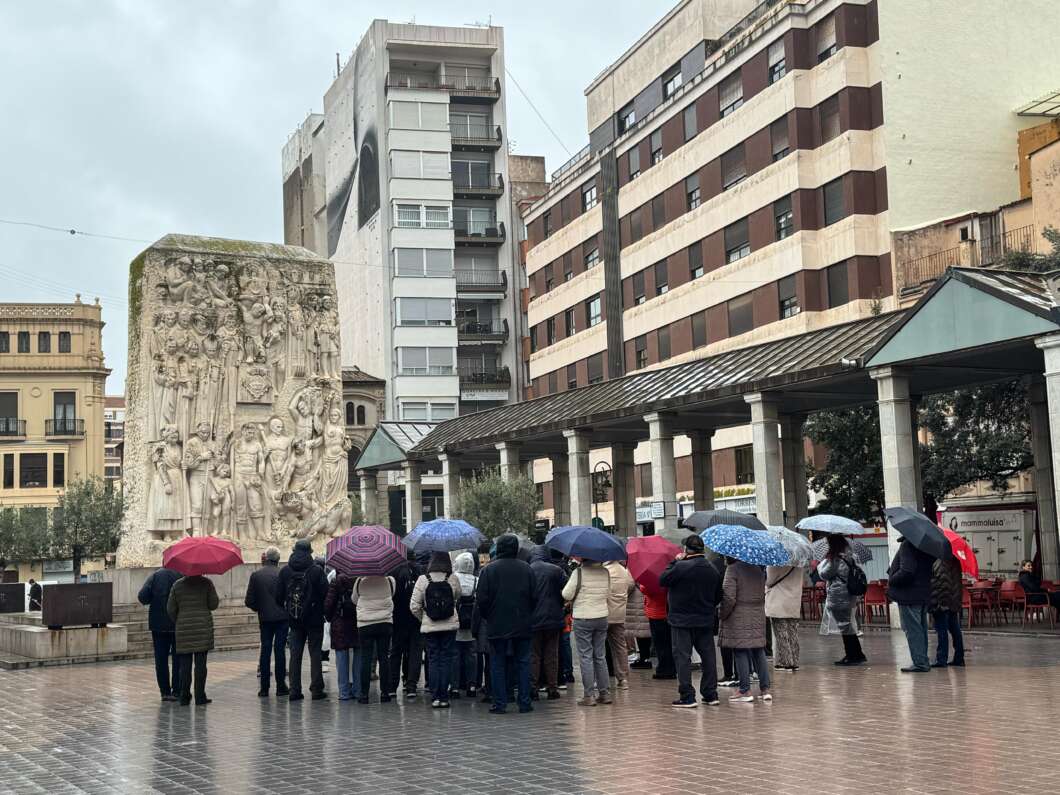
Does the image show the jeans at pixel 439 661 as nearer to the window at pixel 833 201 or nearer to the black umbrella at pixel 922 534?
the black umbrella at pixel 922 534

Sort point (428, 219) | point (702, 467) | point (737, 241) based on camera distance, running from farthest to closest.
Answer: point (428, 219) → point (737, 241) → point (702, 467)

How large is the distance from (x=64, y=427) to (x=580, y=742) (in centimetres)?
6690

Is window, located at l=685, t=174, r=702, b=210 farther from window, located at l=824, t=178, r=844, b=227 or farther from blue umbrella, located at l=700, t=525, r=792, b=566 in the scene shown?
blue umbrella, located at l=700, t=525, r=792, b=566

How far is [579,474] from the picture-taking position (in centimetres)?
3772

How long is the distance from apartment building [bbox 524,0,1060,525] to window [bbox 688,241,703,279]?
52mm

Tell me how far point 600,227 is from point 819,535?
123 ft

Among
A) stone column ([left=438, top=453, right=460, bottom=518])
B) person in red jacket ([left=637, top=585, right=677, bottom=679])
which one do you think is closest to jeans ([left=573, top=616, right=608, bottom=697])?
person in red jacket ([left=637, top=585, right=677, bottom=679])

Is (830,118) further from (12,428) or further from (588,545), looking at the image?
(12,428)

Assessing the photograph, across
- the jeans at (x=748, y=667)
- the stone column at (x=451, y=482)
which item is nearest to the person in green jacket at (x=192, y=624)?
the jeans at (x=748, y=667)

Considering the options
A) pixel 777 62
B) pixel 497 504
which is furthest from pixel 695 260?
pixel 497 504

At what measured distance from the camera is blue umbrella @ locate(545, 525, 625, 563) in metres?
13.6

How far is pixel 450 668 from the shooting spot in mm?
14539

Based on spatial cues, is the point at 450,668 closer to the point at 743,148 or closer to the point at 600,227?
the point at 743,148

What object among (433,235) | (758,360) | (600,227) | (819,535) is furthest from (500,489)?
(433,235)
